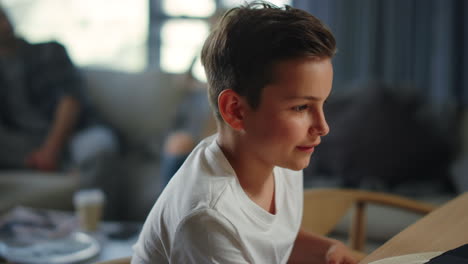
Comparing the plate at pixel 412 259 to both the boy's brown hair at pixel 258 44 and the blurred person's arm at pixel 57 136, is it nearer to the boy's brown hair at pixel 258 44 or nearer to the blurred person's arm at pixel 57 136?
the boy's brown hair at pixel 258 44

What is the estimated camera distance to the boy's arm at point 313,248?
0.83 metres

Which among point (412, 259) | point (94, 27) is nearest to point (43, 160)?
point (94, 27)

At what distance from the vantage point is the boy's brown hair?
0.63 meters

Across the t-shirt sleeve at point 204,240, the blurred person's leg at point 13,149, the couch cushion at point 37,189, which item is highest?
the t-shirt sleeve at point 204,240

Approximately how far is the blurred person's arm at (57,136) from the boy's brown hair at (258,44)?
1907 millimetres

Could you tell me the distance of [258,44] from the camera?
2.08ft

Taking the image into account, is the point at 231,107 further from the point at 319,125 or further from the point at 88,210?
the point at 88,210

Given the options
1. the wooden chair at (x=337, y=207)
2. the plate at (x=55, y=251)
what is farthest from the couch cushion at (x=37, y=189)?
the wooden chair at (x=337, y=207)

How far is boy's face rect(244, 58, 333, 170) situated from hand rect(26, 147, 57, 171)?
1.92 m

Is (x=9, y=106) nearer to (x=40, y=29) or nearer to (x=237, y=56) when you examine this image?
(x=40, y=29)

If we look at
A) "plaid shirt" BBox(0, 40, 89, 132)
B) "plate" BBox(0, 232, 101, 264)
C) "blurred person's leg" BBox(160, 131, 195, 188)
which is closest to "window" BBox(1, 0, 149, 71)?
"plaid shirt" BBox(0, 40, 89, 132)

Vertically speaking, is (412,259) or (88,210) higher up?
(412,259)

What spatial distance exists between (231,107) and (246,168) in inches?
3.8

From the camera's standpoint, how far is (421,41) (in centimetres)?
284
